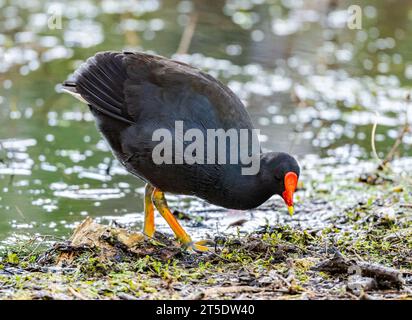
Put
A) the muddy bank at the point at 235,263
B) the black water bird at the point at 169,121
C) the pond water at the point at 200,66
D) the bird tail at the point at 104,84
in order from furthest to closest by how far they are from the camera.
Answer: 1. the pond water at the point at 200,66
2. the bird tail at the point at 104,84
3. the black water bird at the point at 169,121
4. the muddy bank at the point at 235,263

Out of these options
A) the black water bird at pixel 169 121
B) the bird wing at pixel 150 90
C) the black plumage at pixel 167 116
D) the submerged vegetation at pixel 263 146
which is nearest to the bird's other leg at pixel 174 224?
the black water bird at pixel 169 121

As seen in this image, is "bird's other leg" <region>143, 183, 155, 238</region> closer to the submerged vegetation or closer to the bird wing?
the submerged vegetation

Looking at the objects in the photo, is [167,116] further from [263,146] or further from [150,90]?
[263,146]

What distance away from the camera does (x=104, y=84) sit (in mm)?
6691

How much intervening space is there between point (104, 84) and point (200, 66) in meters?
6.08

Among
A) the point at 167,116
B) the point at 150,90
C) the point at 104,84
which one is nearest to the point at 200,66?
the point at 104,84

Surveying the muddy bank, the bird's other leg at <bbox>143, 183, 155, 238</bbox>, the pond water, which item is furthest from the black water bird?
the pond water

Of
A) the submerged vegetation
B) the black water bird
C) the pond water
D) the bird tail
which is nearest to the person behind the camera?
the submerged vegetation

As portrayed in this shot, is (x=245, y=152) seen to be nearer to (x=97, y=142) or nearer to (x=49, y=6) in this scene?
(x=97, y=142)

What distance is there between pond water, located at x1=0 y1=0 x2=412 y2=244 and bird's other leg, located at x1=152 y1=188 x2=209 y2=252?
824 mm

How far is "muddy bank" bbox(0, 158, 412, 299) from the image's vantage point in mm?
5066

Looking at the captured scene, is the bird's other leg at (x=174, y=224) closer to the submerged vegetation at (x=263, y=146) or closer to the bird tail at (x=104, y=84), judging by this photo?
the submerged vegetation at (x=263, y=146)

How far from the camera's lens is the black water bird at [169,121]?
615 cm
